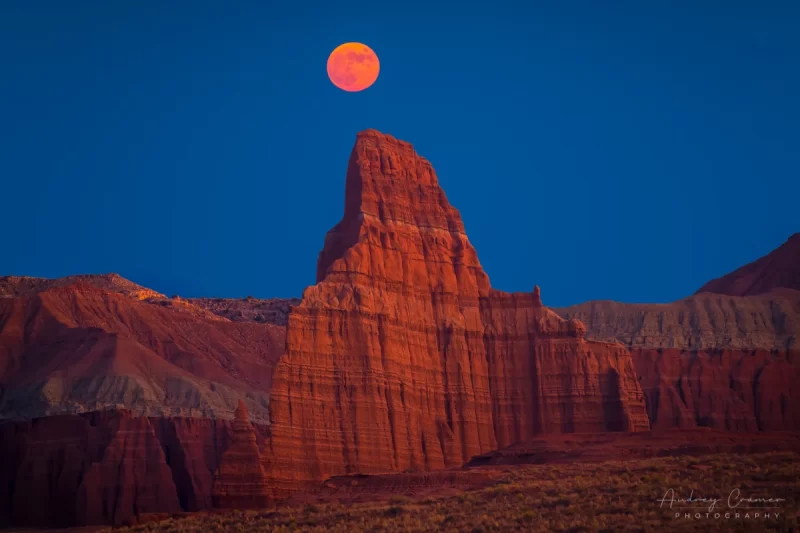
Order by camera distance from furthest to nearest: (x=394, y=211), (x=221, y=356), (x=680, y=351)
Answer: (x=221, y=356) → (x=680, y=351) → (x=394, y=211)

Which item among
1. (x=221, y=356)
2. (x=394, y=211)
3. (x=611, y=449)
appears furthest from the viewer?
(x=221, y=356)

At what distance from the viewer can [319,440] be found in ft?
310

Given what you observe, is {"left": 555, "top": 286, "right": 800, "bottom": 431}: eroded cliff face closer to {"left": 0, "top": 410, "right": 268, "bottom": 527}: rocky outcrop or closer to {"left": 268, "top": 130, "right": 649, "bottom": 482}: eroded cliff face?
{"left": 268, "top": 130, "right": 649, "bottom": 482}: eroded cliff face

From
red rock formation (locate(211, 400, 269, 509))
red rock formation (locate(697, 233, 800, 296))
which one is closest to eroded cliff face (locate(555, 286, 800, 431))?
red rock formation (locate(697, 233, 800, 296))

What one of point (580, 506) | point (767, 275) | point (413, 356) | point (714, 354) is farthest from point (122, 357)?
point (580, 506)

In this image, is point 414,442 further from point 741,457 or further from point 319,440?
point 741,457

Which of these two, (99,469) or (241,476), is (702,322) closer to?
(99,469)

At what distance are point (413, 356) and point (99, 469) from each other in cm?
3701

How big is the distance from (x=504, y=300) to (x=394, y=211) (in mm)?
10458

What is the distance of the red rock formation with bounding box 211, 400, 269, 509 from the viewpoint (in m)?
87.0

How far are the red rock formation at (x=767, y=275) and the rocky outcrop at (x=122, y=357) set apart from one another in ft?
170

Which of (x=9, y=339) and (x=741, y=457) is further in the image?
(x=9, y=339)

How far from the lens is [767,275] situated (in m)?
176

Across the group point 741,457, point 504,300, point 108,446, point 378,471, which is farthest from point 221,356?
point 741,457
